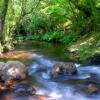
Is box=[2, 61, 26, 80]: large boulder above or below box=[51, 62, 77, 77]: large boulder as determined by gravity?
above

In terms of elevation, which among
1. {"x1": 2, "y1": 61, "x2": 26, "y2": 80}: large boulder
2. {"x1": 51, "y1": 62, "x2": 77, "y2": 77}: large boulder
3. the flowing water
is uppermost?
{"x1": 2, "y1": 61, "x2": 26, "y2": 80}: large boulder

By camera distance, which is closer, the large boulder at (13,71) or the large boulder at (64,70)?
the large boulder at (13,71)

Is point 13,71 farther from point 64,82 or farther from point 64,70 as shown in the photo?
point 64,70

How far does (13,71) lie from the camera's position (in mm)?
12023

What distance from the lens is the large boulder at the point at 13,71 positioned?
1189 cm

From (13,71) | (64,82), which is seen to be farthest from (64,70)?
(13,71)

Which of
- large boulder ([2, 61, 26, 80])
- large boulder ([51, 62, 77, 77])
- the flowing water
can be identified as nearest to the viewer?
the flowing water

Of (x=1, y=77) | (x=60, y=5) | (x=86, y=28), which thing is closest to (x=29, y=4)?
(x=60, y=5)

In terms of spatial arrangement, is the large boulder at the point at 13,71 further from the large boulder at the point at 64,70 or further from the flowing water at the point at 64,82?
the large boulder at the point at 64,70

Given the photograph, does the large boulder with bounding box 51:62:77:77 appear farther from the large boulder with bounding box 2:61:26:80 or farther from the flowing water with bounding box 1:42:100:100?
the large boulder with bounding box 2:61:26:80

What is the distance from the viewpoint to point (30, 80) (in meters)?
12.1

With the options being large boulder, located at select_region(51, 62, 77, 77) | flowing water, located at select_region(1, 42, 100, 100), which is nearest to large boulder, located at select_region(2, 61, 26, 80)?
flowing water, located at select_region(1, 42, 100, 100)

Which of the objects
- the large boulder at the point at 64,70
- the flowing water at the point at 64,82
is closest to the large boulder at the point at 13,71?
the flowing water at the point at 64,82

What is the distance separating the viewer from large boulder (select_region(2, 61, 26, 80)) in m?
11.9
